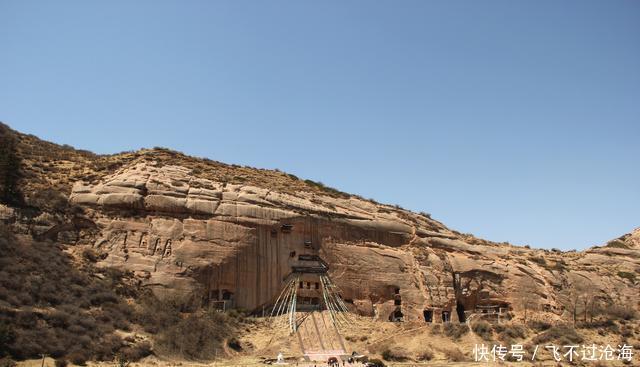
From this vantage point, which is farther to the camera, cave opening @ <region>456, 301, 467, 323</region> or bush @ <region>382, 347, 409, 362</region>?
cave opening @ <region>456, 301, 467, 323</region>

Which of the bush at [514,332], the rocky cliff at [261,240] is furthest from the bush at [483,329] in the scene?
→ the rocky cliff at [261,240]

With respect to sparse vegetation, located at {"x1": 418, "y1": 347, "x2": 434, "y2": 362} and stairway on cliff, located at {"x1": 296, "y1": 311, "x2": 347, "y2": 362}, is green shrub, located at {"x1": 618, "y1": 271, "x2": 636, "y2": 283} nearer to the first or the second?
sparse vegetation, located at {"x1": 418, "y1": 347, "x2": 434, "y2": 362}

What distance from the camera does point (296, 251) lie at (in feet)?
141

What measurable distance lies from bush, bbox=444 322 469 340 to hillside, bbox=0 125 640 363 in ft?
0.35

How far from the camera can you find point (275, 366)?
103 ft

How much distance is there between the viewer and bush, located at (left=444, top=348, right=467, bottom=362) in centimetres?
3731

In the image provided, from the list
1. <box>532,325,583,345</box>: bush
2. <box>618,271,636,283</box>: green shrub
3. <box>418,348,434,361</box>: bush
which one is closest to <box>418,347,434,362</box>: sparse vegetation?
<box>418,348,434,361</box>: bush

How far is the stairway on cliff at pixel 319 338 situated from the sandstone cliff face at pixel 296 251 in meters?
3.07

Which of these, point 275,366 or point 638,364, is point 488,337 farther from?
point 275,366

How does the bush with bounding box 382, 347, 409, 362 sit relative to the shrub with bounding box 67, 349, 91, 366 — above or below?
below

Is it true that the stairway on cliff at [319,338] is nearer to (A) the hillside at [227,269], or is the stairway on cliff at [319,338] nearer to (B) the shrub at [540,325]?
(A) the hillside at [227,269]

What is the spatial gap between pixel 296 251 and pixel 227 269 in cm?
614

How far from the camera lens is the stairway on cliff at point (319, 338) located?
1401 inches

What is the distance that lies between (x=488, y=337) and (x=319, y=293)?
488 inches
